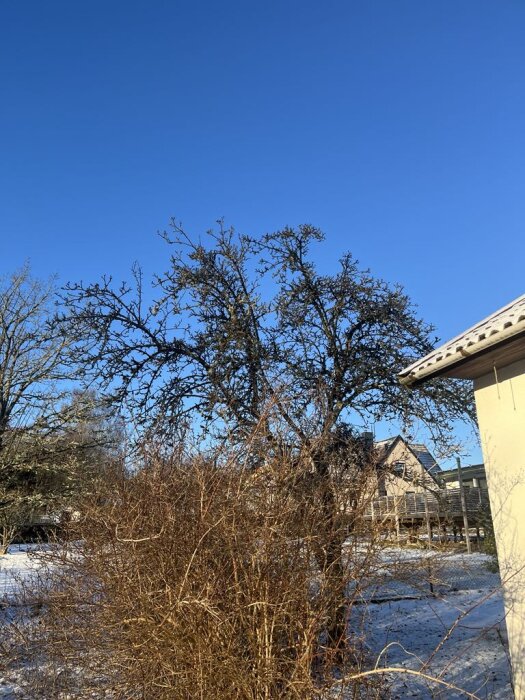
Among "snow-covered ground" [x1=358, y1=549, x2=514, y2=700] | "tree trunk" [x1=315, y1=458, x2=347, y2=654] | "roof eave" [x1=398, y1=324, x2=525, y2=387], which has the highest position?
"roof eave" [x1=398, y1=324, x2=525, y2=387]

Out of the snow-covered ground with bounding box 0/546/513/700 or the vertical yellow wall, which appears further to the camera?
the vertical yellow wall

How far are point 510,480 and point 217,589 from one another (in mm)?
2701

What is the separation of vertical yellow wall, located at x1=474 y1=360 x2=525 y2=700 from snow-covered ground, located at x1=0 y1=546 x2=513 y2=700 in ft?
0.53

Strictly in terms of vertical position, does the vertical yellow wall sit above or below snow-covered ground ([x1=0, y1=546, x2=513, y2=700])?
above

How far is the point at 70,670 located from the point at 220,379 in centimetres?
392

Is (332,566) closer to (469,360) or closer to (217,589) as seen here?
(217,589)

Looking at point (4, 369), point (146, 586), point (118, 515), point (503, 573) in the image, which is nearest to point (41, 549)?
point (118, 515)

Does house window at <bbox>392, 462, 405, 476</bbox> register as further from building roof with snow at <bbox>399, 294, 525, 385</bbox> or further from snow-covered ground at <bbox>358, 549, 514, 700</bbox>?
building roof with snow at <bbox>399, 294, 525, 385</bbox>

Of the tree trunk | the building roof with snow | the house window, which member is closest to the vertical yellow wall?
the building roof with snow

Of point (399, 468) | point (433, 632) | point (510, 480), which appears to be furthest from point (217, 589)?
point (433, 632)

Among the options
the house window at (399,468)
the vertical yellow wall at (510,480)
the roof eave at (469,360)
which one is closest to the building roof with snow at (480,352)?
the roof eave at (469,360)

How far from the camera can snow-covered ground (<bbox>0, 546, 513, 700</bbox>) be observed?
4004 mm

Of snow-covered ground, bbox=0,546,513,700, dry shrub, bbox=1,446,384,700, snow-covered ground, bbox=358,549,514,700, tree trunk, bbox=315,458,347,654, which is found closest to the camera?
dry shrub, bbox=1,446,384,700

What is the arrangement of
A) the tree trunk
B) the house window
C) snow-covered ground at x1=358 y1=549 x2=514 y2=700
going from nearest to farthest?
the tree trunk, snow-covered ground at x1=358 y1=549 x2=514 y2=700, the house window
